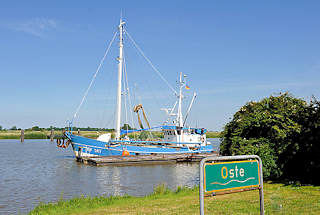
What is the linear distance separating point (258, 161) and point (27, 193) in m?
18.0

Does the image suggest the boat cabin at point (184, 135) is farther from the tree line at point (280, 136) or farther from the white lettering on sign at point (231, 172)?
the white lettering on sign at point (231, 172)

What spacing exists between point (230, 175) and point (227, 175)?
0.10m

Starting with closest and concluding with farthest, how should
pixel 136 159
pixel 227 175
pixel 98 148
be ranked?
pixel 227 175, pixel 136 159, pixel 98 148

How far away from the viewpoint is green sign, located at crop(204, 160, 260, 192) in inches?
248

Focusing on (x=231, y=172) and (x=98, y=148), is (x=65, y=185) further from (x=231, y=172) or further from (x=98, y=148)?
(x=231, y=172)

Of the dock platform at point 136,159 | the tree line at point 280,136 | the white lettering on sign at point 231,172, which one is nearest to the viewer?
the white lettering on sign at point 231,172

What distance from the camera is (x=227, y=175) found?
657 centimetres

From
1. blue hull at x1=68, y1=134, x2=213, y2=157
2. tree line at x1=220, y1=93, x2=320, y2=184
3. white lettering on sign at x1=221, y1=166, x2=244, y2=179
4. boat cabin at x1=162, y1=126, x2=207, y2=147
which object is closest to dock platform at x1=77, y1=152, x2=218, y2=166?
blue hull at x1=68, y1=134, x2=213, y2=157

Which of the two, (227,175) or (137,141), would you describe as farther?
(137,141)

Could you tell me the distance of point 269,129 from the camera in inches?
695

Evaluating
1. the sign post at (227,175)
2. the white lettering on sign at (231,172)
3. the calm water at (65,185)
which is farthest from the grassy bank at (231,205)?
the calm water at (65,185)

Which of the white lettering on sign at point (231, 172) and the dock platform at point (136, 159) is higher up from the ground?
the white lettering on sign at point (231, 172)

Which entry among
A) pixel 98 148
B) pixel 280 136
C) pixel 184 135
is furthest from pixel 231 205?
pixel 184 135

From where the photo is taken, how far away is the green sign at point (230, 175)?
6305 mm
